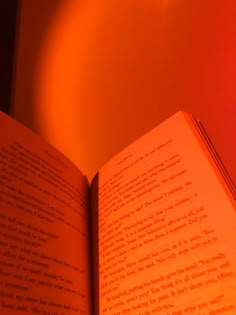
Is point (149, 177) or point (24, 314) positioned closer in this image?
point (24, 314)

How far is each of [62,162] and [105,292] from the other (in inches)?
6.0

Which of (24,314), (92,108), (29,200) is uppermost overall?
(92,108)

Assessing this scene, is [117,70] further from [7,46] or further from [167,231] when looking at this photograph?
[167,231]

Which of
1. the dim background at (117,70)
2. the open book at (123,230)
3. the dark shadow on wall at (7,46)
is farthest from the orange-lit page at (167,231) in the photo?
the dark shadow on wall at (7,46)

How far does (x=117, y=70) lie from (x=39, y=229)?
16.8 inches

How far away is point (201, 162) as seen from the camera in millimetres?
379

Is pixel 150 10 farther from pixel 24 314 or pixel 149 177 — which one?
pixel 24 314

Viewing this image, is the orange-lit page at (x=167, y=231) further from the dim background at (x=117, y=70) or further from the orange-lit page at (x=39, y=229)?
the dim background at (x=117, y=70)

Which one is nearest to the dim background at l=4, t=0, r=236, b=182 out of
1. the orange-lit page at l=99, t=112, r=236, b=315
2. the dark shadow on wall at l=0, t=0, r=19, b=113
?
the dark shadow on wall at l=0, t=0, r=19, b=113

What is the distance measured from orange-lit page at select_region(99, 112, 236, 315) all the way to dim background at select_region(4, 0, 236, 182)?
0.59 ft

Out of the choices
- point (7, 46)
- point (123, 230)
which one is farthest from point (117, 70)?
point (123, 230)

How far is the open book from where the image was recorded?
32 centimetres

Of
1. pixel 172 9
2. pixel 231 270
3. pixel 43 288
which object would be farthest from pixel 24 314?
pixel 172 9

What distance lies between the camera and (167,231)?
1.20ft
